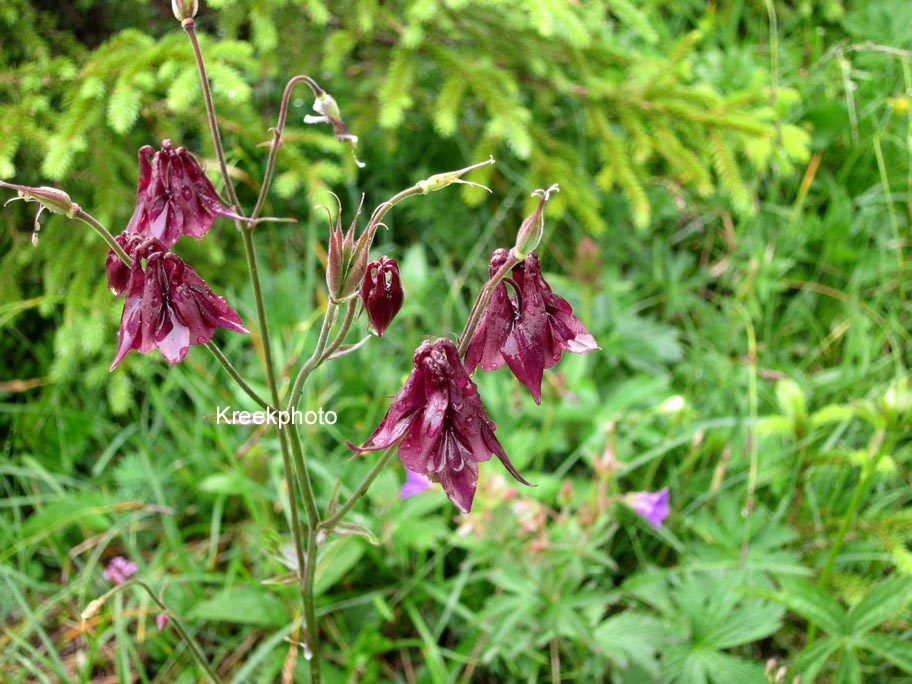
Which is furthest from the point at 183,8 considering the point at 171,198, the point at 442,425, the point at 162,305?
the point at 442,425

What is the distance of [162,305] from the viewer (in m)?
0.93

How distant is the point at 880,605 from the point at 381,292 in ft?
3.74

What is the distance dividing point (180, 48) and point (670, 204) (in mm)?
1813

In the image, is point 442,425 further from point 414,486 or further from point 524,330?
point 414,486

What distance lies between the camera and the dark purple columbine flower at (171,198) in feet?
3.49

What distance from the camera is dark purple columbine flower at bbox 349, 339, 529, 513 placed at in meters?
0.87

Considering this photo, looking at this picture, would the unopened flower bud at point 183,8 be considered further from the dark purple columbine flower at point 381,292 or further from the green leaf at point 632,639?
the green leaf at point 632,639

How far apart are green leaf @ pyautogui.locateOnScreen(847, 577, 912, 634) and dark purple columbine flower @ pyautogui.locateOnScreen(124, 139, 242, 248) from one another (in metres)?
1.32

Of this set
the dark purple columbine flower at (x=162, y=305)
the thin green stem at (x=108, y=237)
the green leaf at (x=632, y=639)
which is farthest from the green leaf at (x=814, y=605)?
the thin green stem at (x=108, y=237)

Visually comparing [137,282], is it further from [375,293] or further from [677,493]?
[677,493]

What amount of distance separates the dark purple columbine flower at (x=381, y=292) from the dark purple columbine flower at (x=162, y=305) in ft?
0.54

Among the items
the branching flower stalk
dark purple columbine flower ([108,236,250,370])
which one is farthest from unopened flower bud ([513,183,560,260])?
dark purple columbine flower ([108,236,250,370])

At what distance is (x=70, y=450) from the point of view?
229 cm

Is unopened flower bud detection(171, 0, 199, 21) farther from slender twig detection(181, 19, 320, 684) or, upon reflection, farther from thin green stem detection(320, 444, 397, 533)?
thin green stem detection(320, 444, 397, 533)
